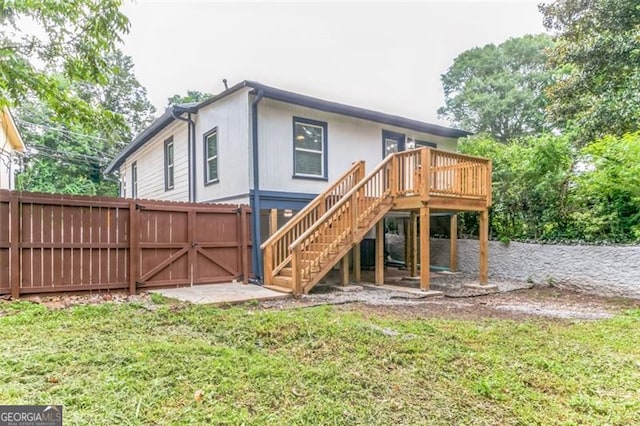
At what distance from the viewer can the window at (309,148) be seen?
30.2ft

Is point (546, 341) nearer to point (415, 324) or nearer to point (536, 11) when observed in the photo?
point (415, 324)

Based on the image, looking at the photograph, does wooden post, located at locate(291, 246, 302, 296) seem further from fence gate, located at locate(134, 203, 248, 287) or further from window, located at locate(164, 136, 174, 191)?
window, located at locate(164, 136, 174, 191)

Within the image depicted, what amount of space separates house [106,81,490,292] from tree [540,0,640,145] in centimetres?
335

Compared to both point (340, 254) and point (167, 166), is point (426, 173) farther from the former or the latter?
point (167, 166)

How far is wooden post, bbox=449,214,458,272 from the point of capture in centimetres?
1056

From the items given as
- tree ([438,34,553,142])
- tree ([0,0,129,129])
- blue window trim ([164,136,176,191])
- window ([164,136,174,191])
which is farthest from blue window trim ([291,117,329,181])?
tree ([438,34,553,142])

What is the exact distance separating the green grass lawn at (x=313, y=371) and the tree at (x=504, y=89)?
22811 mm

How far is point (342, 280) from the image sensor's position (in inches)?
340

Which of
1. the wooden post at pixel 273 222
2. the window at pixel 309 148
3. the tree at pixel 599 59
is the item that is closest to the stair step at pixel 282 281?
the wooden post at pixel 273 222

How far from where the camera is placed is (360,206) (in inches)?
316

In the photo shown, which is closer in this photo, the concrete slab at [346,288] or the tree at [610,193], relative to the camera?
the tree at [610,193]

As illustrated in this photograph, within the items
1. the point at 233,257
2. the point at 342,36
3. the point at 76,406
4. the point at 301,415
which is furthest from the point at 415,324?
the point at 342,36

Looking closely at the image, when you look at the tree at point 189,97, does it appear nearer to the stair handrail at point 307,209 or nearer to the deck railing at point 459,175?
the stair handrail at point 307,209

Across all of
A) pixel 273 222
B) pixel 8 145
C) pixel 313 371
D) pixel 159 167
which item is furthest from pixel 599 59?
pixel 8 145
